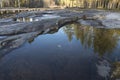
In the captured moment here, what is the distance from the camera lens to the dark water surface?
40.9 feet

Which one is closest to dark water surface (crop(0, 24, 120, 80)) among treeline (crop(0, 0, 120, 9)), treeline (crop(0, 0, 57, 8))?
treeline (crop(0, 0, 120, 9))

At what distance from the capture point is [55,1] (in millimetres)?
131375

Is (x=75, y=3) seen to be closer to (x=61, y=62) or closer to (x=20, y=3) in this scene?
(x=20, y=3)

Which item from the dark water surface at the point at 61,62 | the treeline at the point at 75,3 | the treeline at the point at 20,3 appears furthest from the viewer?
the treeline at the point at 20,3

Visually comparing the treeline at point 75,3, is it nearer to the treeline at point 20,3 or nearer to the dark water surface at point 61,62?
the treeline at point 20,3

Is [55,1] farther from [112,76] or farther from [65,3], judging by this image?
[112,76]

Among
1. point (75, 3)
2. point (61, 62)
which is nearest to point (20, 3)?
point (75, 3)

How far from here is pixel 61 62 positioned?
48.7 ft

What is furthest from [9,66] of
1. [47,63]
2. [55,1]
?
[55,1]

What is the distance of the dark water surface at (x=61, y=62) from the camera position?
12.5 m

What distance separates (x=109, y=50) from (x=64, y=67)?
5938 millimetres

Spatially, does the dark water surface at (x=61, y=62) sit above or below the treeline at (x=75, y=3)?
below

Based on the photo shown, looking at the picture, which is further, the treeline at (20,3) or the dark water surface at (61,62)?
the treeline at (20,3)

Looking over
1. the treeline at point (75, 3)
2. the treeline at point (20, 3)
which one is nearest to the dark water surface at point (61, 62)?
the treeline at point (75, 3)
